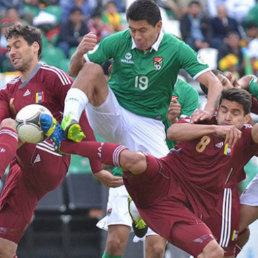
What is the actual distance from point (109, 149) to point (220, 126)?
37.3 inches

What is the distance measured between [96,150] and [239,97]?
4.28 feet

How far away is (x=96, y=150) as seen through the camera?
7.79 meters

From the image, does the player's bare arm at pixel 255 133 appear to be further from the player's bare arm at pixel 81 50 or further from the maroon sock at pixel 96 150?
the player's bare arm at pixel 81 50

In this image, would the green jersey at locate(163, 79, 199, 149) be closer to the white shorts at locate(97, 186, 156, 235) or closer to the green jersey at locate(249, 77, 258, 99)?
the white shorts at locate(97, 186, 156, 235)

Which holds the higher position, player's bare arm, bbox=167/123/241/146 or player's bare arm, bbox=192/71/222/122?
player's bare arm, bbox=192/71/222/122

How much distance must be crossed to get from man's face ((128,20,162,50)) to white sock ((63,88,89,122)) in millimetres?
754

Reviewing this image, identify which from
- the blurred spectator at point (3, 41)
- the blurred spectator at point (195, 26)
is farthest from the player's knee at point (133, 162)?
the blurred spectator at point (195, 26)

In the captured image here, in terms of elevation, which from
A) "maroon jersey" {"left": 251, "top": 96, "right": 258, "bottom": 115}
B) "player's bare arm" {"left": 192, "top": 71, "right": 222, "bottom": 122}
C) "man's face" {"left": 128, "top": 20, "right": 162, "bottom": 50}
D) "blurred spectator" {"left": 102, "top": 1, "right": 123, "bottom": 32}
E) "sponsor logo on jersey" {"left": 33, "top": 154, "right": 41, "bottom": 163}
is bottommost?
"blurred spectator" {"left": 102, "top": 1, "right": 123, "bottom": 32}

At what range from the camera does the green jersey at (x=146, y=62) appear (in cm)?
842

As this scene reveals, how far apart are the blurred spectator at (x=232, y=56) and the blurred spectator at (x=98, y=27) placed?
6.87 ft

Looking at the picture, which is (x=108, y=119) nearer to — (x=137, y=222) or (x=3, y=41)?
(x=137, y=222)

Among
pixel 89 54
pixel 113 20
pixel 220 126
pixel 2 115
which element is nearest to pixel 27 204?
pixel 2 115

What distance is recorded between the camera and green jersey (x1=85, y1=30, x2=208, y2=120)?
332 inches

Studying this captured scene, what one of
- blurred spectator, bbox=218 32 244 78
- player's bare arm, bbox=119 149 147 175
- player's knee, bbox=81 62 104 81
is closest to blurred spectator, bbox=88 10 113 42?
blurred spectator, bbox=218 32 244 78
